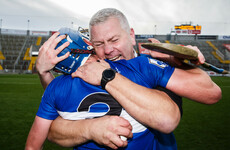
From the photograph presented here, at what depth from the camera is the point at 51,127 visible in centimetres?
154

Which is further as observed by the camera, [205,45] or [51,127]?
[205,45]

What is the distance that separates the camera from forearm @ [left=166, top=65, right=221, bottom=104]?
1355 millimetres

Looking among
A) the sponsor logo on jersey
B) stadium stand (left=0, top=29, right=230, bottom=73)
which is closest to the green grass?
the sponsor logo on jersey

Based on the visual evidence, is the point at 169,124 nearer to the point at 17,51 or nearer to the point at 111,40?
the point at 111,40

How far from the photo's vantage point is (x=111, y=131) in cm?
127

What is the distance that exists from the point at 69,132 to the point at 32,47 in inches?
1547

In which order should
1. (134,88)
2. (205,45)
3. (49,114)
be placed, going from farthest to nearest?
1. (205,45)
2. (49,114)
3. (134,88)

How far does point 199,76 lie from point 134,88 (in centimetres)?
54

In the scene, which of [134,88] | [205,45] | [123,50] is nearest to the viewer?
[134,88]

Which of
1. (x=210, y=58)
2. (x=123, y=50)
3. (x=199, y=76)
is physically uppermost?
(x=123, y=50)

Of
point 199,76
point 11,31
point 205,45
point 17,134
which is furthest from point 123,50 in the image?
point 11,31

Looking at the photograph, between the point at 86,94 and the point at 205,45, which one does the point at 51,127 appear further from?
the point at 205,45

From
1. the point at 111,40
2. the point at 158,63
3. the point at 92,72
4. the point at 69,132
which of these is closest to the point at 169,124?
the point at 158,63

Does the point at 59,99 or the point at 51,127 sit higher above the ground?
the point at 59,99
